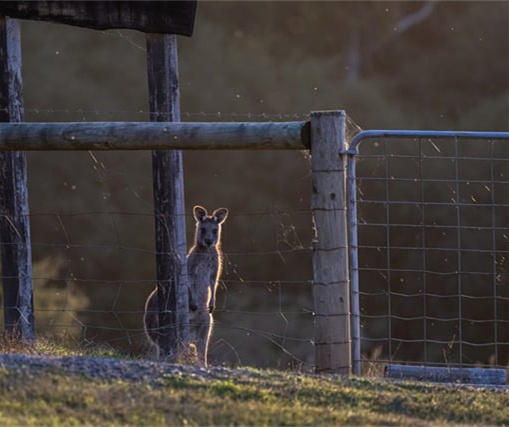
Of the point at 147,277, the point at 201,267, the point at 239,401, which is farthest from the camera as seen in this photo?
the point at 147,277

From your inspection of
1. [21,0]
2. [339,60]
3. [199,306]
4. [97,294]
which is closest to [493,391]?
[199,306]

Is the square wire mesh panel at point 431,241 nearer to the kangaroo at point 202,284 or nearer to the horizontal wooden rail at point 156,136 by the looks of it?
the kangaroo at point 202,284

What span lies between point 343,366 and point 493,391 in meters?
1.05

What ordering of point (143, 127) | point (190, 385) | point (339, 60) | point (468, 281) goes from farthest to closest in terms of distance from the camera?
1. point (339, 60)
2. point (468, 281)
3. point (143, 127)
4. point (190, 385)

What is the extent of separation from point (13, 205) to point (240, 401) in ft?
14.0

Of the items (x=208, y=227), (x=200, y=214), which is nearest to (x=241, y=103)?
(x=200, y=214)

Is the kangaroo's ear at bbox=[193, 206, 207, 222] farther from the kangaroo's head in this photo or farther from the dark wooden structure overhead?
the dark wooden structure overhead

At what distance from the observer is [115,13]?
9.85 m

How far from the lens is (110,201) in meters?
22.4

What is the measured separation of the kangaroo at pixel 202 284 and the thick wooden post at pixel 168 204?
0.76 ft

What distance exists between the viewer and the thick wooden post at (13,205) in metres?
9.92

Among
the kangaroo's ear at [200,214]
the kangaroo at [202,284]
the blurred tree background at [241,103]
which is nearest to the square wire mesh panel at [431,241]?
the blurred tree background at [241,103]

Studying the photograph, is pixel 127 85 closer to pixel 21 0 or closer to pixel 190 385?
pixel 21 0

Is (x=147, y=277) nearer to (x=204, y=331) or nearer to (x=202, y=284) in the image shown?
(x=202, y=284)
